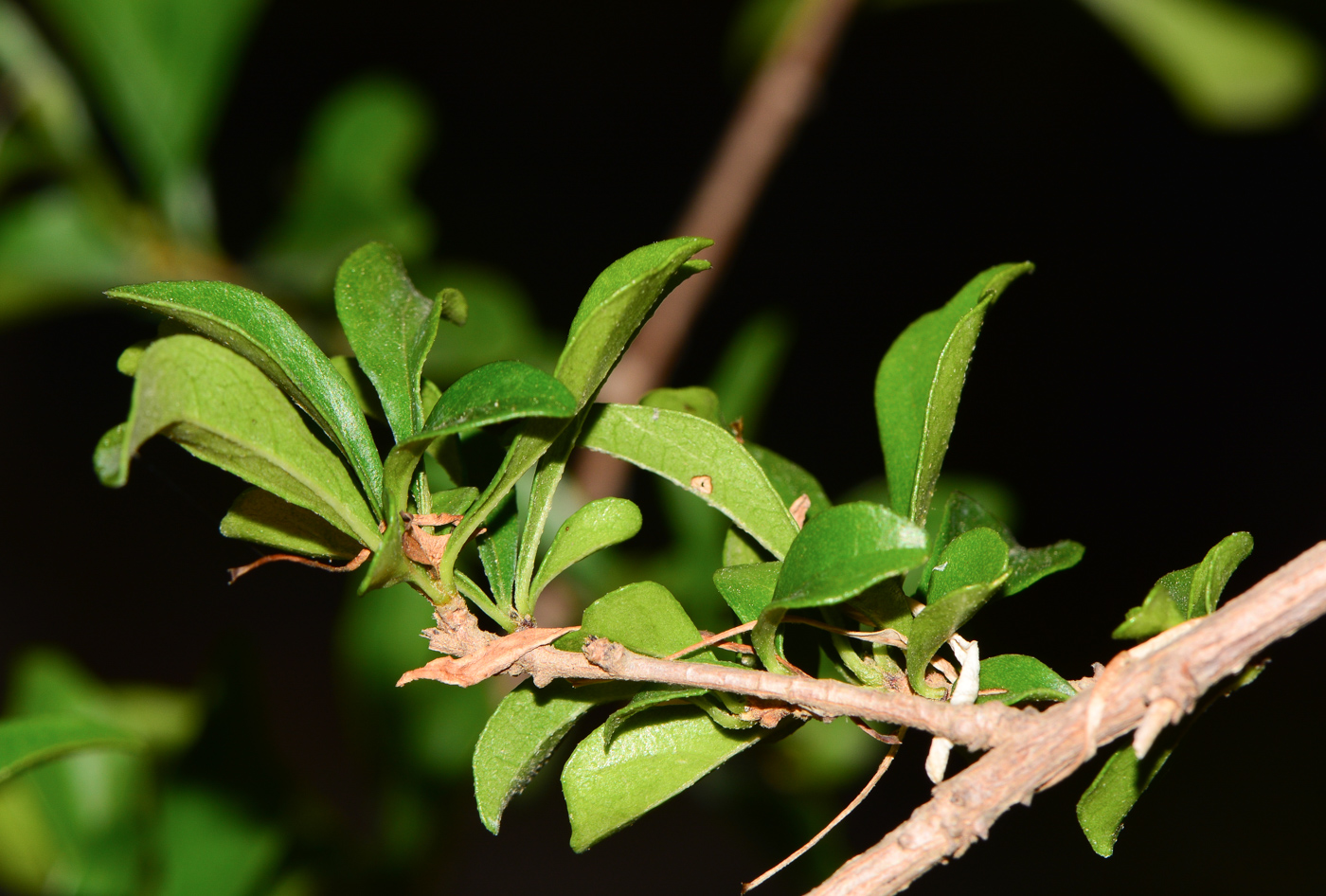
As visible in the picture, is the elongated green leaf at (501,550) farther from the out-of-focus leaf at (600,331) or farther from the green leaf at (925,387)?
the green leaf at (925,387)

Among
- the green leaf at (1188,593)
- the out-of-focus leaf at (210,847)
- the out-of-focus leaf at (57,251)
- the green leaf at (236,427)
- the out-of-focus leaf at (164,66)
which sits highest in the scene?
the out-of-focus leaf at (164,66)

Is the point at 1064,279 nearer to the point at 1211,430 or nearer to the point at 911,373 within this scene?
the point at 1211,430

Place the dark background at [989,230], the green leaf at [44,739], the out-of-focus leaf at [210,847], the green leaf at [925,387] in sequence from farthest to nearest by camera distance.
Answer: the dark background at [989,230], the out-of-focus leaf at [210,847], the green leaf at [44,739], the green leaf at [925,387]

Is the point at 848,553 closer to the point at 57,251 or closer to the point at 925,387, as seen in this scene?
the point at 925,387

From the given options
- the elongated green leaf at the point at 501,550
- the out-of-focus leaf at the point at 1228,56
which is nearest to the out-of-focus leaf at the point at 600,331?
the elongated green leaf at the point at 501,550

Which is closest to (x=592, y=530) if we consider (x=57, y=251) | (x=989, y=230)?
(x=57, y=251)

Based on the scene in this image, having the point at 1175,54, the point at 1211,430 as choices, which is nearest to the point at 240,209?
the point at 1175,54

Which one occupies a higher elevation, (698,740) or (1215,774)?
(698,740)
